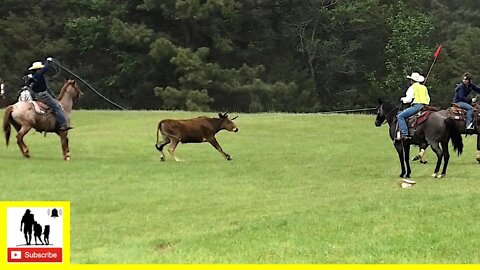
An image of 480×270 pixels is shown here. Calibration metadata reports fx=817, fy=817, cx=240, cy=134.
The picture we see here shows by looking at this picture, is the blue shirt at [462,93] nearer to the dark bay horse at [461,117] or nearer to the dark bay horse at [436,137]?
the dark bay horse at [461,117]

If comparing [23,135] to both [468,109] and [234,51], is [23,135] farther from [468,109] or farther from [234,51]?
[234,51]

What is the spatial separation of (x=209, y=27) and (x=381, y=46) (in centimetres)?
1259

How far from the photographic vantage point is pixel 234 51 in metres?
54.8

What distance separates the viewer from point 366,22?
56219mm

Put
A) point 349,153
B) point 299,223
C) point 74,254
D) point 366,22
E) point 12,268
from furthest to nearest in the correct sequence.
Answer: point 366,22 < point 349,153 < point 299,223 < point 74,254 < point 12,268

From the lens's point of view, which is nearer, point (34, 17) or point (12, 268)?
point (12, 268)

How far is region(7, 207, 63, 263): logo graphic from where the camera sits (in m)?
8.52

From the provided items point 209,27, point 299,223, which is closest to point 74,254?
point 299,223

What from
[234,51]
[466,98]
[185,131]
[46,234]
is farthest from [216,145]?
[234,51]

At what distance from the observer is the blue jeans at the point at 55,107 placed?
20.4 meters

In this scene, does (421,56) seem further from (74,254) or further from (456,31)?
(74,254)

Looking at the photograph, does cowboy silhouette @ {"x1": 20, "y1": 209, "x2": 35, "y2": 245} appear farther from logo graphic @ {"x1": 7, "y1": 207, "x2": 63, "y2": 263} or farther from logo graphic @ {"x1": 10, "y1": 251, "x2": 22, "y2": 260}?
logo graphic @ {"x1": 10, "y1": 251, "x2": 22, "y2": 260}

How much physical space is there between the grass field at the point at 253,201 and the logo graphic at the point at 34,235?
115 centimetres

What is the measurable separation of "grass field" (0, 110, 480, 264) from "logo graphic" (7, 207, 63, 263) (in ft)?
3.78
